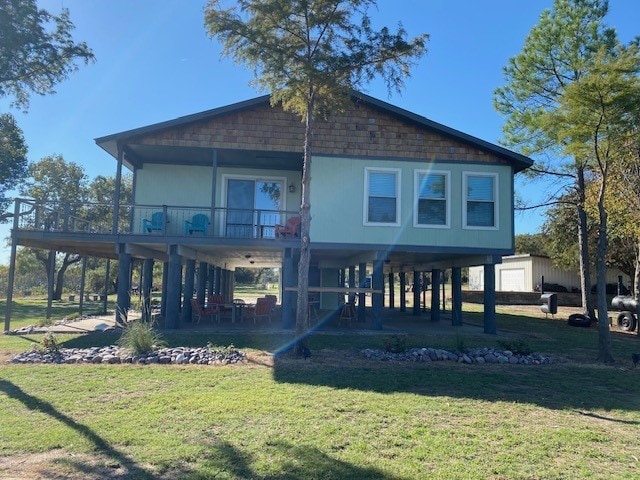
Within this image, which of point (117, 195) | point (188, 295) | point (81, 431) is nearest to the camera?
point (81, 431)

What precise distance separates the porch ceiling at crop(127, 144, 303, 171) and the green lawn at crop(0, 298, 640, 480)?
693 cm

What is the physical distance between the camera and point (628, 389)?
23.8ft

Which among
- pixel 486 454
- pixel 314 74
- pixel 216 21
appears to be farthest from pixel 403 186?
pixel 486 454

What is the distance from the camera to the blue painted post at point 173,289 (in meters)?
12.5

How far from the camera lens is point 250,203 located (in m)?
14.9

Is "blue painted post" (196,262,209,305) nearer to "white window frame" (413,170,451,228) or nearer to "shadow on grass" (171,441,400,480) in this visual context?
"white window frame" (413,170,451,228)

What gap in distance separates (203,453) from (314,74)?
22.6 feet

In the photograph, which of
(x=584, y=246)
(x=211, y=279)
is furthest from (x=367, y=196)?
(x=584, y=246)

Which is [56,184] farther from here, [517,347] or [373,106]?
[517,347]

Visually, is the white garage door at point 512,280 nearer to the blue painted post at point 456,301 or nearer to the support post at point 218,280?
the blue painted post at point 456,301

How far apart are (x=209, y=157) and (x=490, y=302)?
9.57 m

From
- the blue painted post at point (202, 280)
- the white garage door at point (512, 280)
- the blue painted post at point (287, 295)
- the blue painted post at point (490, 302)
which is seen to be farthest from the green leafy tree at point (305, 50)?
the white garage door at point (512, 280)

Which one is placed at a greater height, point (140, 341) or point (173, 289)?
→ point (173, 289)

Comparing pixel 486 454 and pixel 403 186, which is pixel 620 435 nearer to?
pixel 486 454
